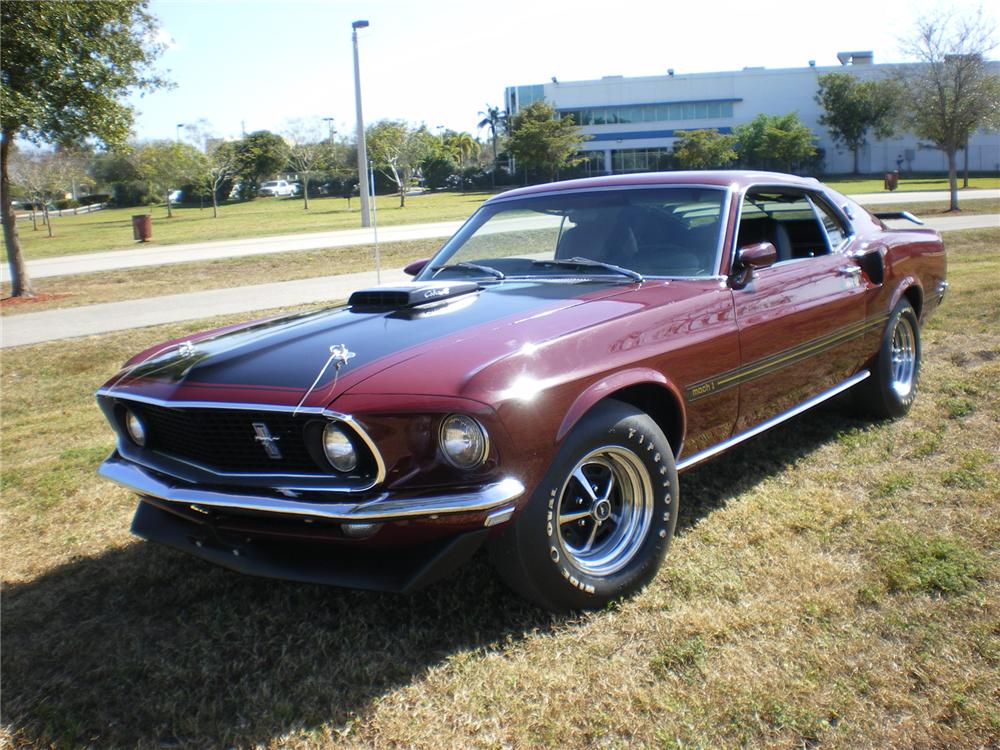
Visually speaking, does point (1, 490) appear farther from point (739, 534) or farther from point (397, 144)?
point (397, 144)

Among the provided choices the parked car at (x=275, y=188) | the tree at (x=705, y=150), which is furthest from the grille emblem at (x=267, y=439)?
A: the parked car at (x=275, y=188)

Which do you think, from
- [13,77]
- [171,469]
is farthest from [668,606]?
[13,77]

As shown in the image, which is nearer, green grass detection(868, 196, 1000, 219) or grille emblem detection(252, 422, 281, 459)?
grille emblem detection(252, 422, 281, 459)

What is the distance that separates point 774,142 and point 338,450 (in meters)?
62.8

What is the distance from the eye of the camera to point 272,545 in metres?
→ 2.88

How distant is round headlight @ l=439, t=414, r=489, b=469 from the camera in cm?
261

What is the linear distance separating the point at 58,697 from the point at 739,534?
264 centimetres

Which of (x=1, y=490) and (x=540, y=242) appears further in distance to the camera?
(x=1, y=490)

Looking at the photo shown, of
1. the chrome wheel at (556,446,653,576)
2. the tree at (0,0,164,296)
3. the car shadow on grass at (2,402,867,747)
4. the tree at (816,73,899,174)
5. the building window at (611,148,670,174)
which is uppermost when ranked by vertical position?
the tree at (816,73,899,174)

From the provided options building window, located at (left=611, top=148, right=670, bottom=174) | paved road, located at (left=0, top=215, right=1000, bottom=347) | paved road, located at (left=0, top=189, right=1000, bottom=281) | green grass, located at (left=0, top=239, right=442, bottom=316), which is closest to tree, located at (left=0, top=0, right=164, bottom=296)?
green grass, located at (left=0, top=239, right=442, bottom=316)

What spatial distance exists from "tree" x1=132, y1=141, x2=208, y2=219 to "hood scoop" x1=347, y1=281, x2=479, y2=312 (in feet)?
166

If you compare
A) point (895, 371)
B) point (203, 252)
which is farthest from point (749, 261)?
point (203, 252)

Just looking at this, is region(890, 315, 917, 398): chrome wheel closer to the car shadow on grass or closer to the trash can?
the car shadow on grass

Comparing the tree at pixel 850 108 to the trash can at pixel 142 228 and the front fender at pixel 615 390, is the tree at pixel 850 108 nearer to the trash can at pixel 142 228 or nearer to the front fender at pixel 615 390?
the trash can at pixel 142 228
